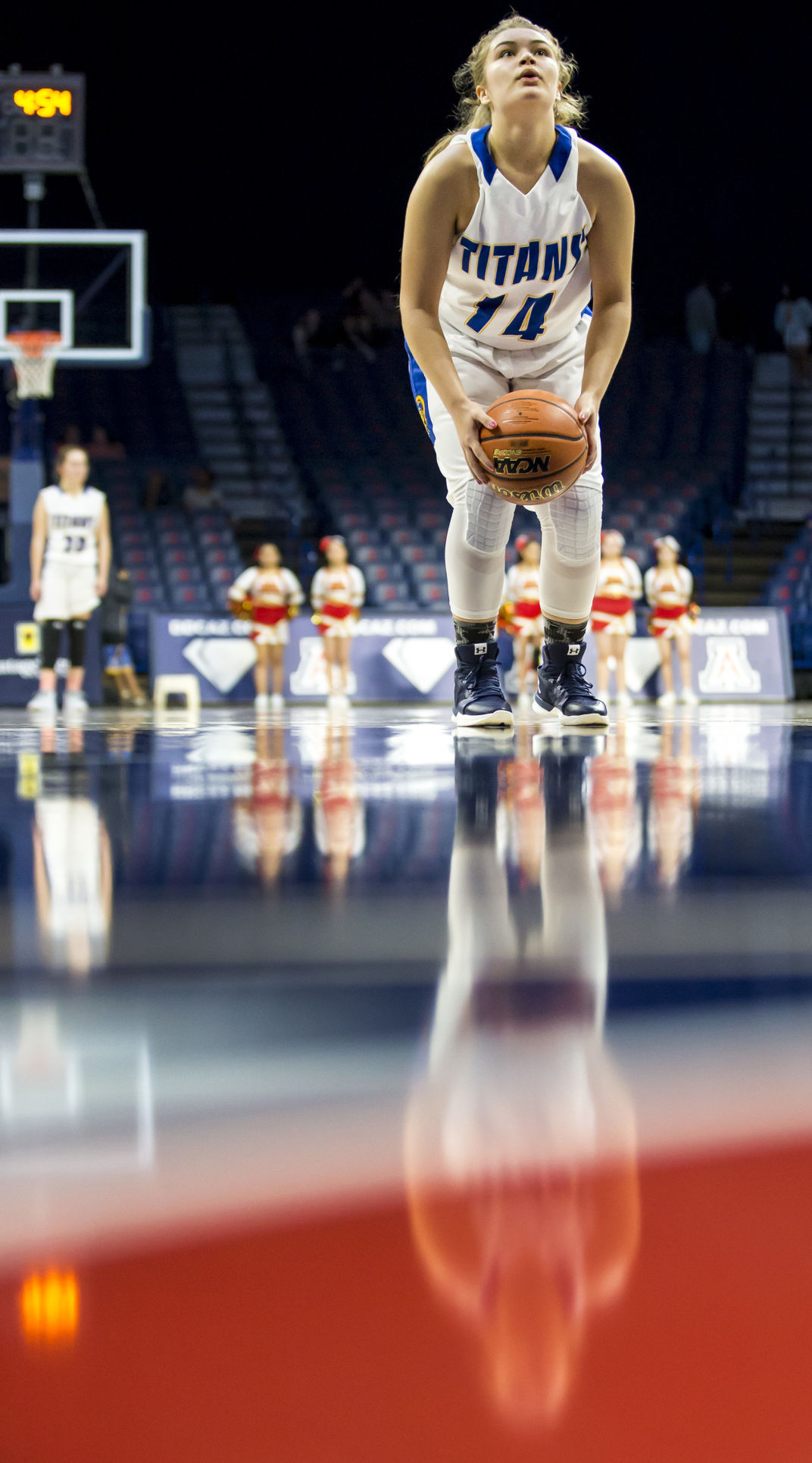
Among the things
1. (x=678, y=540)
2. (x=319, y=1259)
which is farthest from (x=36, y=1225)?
(x=678, y=540)

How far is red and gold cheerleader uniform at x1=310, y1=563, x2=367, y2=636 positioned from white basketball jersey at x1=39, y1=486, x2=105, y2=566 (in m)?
2.73

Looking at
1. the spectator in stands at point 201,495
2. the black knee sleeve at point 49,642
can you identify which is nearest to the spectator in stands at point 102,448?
the spectator in stands at point 201,495

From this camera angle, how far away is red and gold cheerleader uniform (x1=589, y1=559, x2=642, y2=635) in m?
9.13

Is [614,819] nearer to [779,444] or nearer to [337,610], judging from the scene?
[337,610]

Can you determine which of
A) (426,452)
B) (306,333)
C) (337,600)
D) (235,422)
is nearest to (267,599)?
(337,600)

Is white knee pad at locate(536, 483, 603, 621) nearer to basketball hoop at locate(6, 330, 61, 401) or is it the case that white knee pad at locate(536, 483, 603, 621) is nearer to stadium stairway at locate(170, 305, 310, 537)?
basketball hoop at locate(6, 330, 61, 401)

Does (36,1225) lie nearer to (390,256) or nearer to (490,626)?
(490,626)

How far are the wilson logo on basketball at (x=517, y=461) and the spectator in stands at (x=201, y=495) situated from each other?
418 inches

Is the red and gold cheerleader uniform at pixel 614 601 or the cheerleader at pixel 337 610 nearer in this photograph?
the red and gold cheerleader uniform at pixel 614 601

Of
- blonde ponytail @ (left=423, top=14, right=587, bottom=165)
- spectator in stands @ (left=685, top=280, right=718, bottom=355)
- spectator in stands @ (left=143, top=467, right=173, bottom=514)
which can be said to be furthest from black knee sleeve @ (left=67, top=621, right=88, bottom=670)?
spectator in stands @ (left=685, top=280, right=718, bottom=355)

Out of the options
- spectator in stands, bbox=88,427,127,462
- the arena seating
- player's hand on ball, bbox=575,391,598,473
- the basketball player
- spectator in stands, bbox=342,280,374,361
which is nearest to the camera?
player's hand on ball, bbox=575,391,598,473

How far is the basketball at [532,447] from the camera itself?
2307 millimetres

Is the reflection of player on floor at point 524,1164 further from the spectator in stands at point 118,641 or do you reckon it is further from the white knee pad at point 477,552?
the spectator in stands at point 118,641

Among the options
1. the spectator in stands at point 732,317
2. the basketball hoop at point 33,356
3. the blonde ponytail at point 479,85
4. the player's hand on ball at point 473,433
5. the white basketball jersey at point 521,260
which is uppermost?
the spectator in stands at point 732,317
